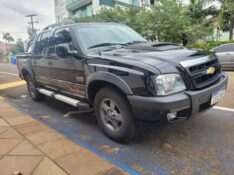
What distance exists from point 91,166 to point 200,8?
2262 cm

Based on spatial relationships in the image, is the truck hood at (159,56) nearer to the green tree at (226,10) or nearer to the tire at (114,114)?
the tire at (114,114)

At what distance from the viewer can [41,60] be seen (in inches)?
203

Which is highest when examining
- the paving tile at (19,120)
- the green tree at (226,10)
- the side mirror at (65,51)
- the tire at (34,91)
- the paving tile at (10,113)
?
the green tree at (226,10)

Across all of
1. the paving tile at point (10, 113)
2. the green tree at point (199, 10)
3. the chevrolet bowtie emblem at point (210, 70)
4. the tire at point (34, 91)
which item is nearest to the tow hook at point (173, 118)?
the chevrolet bowtie emblem at point (210, 70)

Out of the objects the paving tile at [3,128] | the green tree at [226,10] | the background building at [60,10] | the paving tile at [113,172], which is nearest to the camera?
the paving tile at [113,172]

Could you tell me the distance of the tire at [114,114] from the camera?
3.07m

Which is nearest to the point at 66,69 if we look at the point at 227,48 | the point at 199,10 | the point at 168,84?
the point at 168,84

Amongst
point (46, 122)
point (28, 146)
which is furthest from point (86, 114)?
point (28, 146)

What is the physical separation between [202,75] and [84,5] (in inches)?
1191

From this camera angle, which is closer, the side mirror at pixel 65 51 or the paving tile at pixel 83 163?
the paving tile at pixel 83 163

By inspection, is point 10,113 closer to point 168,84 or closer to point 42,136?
point 42,136

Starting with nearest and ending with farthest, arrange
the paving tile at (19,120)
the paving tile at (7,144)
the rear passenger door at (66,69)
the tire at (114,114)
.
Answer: the tire at (114,114) → the paving tile at (7,144) → the rear passenger door at (66,69) → the paving tile at (19,120)

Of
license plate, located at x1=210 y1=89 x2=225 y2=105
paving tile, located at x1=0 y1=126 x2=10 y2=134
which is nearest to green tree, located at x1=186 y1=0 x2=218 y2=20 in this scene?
license plate, located at x1=210 y1=89 x2=225 y2=105

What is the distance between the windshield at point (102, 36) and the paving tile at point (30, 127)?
1.71 metres
